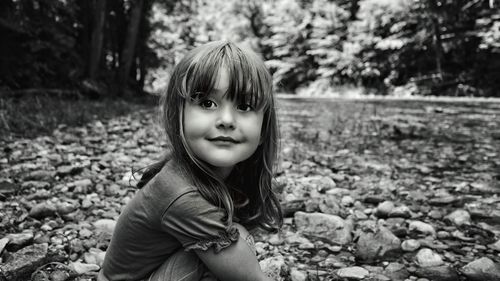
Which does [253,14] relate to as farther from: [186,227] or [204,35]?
[186,227]

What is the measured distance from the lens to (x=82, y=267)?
182cm

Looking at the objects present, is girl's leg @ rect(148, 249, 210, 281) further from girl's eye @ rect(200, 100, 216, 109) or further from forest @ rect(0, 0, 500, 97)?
forest @ rect(0, 0, 500, 97)

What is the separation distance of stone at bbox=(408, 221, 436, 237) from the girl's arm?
129 centimetres

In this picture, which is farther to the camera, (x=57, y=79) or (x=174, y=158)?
(x=57, y=79)

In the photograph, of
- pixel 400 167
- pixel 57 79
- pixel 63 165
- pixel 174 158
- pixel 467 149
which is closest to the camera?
pixel 174 158

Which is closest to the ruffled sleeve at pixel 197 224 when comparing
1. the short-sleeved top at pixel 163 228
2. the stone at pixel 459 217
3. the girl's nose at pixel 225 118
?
the short-sleeved top at pixel 163 228

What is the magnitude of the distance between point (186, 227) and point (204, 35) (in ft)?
92.4

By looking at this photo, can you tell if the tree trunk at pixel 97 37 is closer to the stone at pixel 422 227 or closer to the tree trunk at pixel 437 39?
the stone at pixel 422 227

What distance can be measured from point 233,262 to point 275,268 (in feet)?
1.92

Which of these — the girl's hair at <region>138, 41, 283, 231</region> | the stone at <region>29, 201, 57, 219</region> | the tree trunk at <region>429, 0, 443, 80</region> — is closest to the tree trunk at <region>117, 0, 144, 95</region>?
the stone at <region>29, 201, 57, 219</region>

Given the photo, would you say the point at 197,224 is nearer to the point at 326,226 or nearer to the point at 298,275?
the point at 298,275

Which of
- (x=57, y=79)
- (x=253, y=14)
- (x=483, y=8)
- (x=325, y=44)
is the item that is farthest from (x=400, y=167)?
(x=253, y=14)

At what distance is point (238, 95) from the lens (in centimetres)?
137

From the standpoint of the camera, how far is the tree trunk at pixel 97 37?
335 inches
